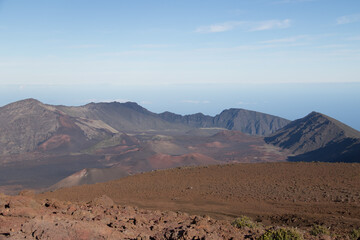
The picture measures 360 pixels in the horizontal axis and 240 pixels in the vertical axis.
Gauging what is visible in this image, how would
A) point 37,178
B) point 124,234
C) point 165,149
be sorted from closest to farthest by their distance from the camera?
1. point 124,234
2. point 37,178
3. point 165,149

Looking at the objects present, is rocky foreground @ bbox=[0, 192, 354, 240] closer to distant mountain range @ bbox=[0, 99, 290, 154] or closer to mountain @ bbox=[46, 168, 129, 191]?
mountain @ bbox=[46, 168, 129, 191]

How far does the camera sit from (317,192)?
1589 centimetres

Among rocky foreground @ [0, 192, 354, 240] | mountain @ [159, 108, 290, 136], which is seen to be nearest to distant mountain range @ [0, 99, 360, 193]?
mountain @ [159, 108, 290, 136]

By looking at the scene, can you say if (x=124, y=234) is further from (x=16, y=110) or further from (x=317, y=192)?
(x=16, y=110)

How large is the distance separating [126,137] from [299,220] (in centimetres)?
7071

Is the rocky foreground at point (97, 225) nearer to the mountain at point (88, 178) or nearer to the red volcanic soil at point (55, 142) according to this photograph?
the mountain at point (88, 178)

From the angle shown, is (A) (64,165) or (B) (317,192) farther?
(A) (64,165)

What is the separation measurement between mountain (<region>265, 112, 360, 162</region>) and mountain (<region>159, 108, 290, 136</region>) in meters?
30.1

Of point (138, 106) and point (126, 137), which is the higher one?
point (138, 106)

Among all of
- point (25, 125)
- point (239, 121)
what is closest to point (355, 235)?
point (25, 125)

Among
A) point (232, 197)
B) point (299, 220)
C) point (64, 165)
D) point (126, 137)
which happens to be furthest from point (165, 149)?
point (299, 220)

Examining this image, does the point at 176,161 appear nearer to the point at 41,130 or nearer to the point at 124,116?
the point at 41,130

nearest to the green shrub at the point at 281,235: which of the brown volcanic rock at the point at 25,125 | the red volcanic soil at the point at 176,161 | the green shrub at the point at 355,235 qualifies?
the green shrub at the point at 355,235

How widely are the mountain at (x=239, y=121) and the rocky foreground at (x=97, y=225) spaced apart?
356 ft
